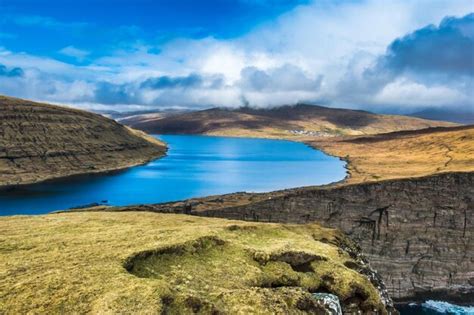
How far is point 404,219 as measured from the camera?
69000mm

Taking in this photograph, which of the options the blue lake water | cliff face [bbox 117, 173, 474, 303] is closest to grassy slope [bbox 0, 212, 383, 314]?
cliff face [bbox 117, 173, 474, 303]

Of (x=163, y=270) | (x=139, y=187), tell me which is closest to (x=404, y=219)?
(x=163, y=270)

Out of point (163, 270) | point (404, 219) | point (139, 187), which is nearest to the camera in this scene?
point (163, 270)

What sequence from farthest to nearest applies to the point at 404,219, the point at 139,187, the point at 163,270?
the point at 139,187 < the point at 404,219 < the point at 163,270

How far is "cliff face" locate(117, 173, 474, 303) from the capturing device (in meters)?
65.9

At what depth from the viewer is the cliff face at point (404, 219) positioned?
65.9 m

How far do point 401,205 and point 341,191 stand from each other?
1037 cm

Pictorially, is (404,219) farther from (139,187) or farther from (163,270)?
(139,187)

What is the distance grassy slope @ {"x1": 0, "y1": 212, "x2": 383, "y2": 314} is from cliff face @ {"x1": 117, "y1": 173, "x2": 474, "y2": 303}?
34058mm

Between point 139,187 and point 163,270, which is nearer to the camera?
point 163,270

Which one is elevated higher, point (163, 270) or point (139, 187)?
point (163, 270)

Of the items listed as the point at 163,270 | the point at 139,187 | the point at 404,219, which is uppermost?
the point at 163,270

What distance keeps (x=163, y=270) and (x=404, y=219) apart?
5542 centimetres

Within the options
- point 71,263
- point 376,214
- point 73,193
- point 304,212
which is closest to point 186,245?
point 71,263
